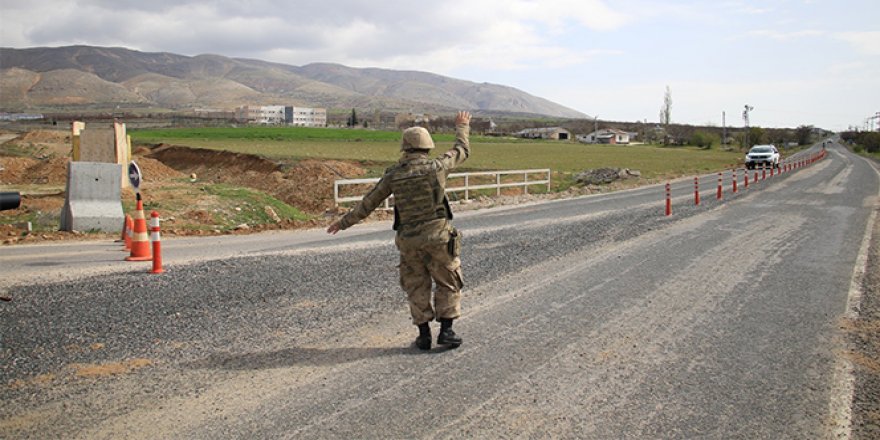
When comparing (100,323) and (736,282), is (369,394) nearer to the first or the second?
(100,323)

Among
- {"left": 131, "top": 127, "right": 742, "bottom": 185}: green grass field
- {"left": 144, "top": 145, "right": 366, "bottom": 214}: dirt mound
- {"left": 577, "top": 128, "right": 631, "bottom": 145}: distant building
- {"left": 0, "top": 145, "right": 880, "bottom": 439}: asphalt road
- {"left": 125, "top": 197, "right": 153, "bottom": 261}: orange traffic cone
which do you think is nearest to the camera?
{"left": 0, "top": 145, "right": 880, "bottom": 439}: asphalt road

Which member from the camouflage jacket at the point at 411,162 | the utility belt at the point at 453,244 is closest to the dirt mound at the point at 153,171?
the camouflage jacket at the point at 411,162

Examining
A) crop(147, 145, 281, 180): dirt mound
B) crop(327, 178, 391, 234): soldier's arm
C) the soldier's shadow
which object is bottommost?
the soldier's shadow

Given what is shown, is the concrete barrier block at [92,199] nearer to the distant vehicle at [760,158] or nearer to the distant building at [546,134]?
the distant vehicle at [760,158]

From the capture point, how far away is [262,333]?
6.81m

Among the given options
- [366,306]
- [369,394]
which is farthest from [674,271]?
[369,394]

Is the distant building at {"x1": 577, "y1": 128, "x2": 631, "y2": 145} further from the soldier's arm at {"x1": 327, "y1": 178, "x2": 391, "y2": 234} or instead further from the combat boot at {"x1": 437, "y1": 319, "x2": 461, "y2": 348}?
the combat boot at {"x1": 437, "y1": 319, "x2": 461, "y2": 348}

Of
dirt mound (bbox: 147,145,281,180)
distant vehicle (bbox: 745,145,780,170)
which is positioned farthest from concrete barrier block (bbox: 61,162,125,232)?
distant vehicle (bbox: 745,145,780,170)

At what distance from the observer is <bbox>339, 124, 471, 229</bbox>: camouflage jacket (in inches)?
237

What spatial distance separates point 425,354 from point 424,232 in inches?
42.1

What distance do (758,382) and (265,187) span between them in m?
A: 28.6

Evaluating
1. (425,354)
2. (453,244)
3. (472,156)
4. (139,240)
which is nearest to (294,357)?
(425,354)

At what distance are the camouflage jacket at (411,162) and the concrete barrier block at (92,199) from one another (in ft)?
37.1

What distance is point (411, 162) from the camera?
238 inches
